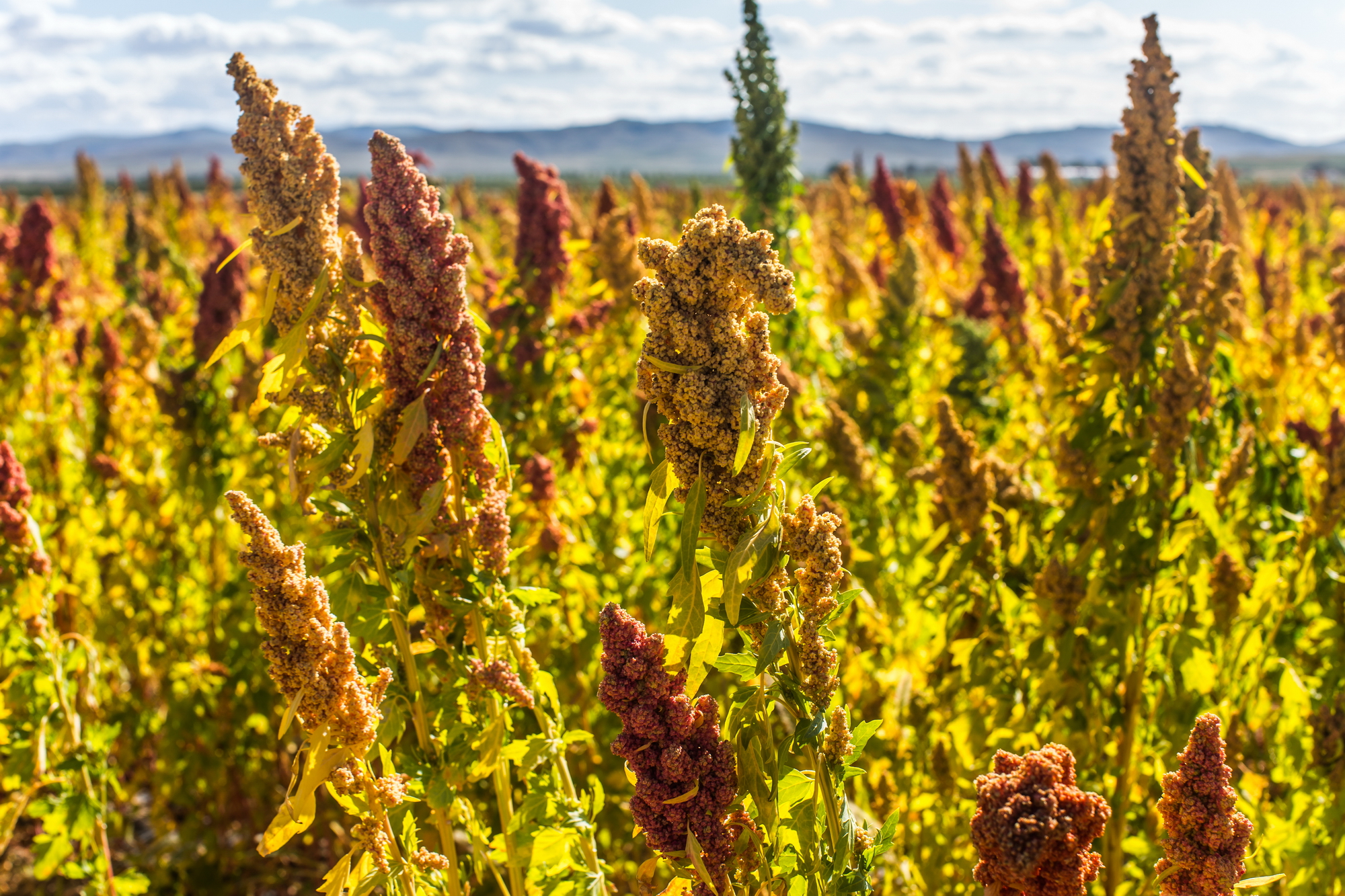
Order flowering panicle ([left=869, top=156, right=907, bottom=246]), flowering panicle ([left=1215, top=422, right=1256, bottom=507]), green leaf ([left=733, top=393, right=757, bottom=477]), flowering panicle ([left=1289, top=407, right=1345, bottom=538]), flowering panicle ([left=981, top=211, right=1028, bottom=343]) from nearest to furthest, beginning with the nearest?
→ green leaf ([left=733, top=393, right=757, bottom=477]), flowering panicle ([left=1289, top=407, right=1345, bottom=538]), flowering panicle ([left=1215, top=422, right=1256, bottom=507]), flowering panicle ([left=981, top=211, right=1028, bottom=343]), flowering panicle ([left=869, top=156, right=907, bottom=246])

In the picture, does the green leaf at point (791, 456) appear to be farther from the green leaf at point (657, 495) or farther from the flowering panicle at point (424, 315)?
the flowering panicle at point (424, 315)

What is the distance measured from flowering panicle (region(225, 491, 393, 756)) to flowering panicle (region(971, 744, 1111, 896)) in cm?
105

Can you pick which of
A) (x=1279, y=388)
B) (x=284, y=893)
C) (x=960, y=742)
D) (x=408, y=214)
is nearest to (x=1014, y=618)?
(x=960, y=742)

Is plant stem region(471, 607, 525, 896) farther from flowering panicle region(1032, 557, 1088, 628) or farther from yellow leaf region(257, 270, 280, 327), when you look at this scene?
flowering panicle region(1032, 557, 1088, 628)

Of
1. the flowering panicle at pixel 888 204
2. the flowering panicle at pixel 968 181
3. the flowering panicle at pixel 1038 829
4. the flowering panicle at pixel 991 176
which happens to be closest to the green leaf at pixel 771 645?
the flowering panicle at pixel 1038 829

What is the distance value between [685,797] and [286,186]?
58.8 inches

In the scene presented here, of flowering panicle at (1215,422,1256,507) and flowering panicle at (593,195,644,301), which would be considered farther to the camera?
flowering panicle at (593,195,644,301)

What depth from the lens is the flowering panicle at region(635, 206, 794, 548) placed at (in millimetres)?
1433

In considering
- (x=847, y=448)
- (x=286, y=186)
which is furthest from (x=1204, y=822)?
(x=847, y=448)

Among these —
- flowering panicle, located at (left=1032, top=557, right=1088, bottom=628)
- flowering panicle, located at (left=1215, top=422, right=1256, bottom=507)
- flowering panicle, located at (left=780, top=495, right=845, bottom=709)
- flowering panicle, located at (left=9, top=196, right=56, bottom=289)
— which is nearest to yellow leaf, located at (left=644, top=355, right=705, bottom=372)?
flowering panicle, located at (left=780, top=495, right=845, bottom=709)

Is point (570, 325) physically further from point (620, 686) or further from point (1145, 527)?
point (620, 686)

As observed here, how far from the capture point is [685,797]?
150 centimetres

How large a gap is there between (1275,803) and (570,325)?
11.1 ft

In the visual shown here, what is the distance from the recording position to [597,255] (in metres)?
5.96
